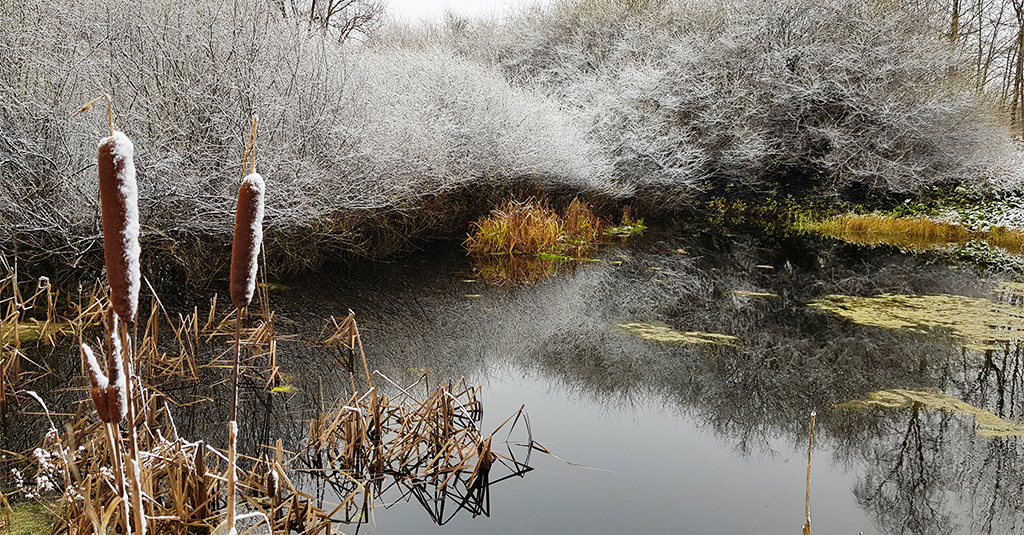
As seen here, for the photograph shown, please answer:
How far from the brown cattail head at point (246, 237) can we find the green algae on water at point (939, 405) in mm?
4833

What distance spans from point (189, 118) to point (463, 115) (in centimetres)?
573

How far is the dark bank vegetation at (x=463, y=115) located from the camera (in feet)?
21.9

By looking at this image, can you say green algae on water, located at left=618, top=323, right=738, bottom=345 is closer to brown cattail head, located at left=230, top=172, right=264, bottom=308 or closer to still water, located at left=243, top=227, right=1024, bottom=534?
still water, located at left=243, top=227, right=1024, bottom=534

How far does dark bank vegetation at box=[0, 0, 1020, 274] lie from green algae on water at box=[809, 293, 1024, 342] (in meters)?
5.92

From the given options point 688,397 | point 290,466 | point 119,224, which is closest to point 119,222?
point 119,224

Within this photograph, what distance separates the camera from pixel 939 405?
196 inches

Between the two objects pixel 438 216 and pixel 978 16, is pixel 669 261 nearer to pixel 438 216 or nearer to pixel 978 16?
pixel 438 216

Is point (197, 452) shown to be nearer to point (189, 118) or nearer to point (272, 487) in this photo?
point (272, 487)

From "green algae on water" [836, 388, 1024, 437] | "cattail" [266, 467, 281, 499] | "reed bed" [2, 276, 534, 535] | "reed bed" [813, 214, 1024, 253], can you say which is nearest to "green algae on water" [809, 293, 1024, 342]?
"green algae on water" [836, 388, 1024, 437]

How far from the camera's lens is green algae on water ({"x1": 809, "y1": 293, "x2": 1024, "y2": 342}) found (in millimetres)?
7073

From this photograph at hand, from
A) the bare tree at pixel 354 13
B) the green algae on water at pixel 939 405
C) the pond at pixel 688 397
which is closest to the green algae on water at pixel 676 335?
the pond at pixel 688 397

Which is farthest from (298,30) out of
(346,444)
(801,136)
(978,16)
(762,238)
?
(978,16)

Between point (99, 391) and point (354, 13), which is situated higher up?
point (354, 13)

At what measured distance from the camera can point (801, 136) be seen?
1816 centimetres
